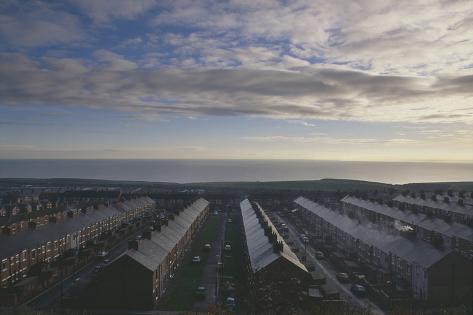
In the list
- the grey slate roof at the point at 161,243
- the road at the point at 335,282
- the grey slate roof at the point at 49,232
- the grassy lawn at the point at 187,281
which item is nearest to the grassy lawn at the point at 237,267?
the grassy lawn at the point at 187,281

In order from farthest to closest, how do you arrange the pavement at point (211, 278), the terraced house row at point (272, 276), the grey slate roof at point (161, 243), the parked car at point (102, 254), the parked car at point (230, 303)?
the parked car at point (102, 254)
the grey slate roof at point (161, 243)
the pavement at point (211, 278)
the parked car at point (230, 303)
the terraced house row at point (272, 276)

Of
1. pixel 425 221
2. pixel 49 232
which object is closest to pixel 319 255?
pixel 425 221

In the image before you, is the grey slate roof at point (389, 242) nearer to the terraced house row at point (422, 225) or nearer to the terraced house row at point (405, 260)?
the terraced house row at point (405, 260)

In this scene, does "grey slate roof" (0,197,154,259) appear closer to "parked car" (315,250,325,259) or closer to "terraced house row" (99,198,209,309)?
"terraced house row" (99,198,209,309)

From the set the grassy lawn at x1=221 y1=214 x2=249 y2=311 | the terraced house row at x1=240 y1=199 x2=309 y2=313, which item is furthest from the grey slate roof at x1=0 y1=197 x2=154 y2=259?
the terraced house row at x1=240 y1=199 x2=309 y2=313

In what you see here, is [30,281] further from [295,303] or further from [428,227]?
[428,227]

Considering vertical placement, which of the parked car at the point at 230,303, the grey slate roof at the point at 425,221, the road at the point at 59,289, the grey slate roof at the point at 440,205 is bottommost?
the road at the point at 59,289
